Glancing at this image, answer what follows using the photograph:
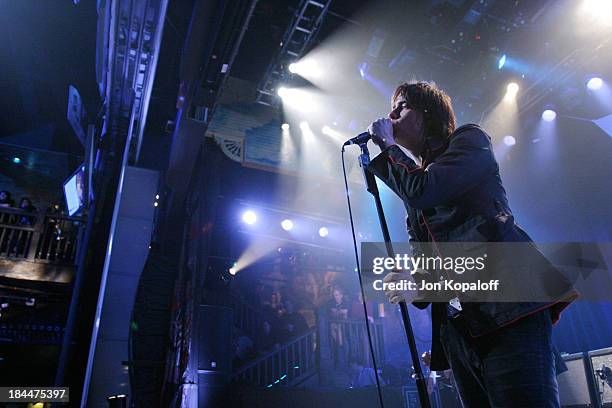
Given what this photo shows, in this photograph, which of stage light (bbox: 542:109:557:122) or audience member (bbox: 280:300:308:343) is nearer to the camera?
stage light (bbox: 542:109:557:122)

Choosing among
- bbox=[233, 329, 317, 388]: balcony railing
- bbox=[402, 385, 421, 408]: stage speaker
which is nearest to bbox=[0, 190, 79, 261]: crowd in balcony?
bbox=[233, 329, 317, 388]: balcony railing

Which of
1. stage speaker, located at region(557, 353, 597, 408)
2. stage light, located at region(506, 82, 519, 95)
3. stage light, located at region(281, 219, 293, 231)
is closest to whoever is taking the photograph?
stage speaker, located at region(557, 353, 597, 408)

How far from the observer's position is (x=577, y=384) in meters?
4.68

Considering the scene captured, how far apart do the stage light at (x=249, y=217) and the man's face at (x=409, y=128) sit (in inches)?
330

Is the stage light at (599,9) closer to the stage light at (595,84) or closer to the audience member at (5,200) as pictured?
the stage light at (595,84)

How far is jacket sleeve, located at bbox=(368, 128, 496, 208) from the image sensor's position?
1.28 meters

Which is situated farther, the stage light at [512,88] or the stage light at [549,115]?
the stage light at [549,115]

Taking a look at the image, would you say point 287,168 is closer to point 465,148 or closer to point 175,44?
point 175,44

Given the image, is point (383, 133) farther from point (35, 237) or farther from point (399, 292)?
point (35, 237)

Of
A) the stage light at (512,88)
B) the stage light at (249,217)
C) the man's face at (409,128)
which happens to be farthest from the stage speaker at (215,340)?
the stage light at (512,88)

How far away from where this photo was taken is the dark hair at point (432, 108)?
164cm

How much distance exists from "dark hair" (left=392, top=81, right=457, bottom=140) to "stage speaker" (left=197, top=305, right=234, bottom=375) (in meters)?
5.39

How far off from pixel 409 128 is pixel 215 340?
545 centimetres

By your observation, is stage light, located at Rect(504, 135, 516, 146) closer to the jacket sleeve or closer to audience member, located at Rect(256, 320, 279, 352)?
audience member, located at Rect(256, 320, 279, 352)
